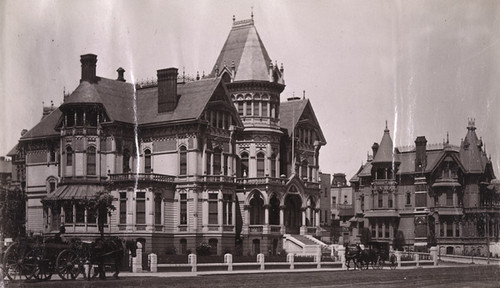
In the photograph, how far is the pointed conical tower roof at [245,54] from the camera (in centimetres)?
6512

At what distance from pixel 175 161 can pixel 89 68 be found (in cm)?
903

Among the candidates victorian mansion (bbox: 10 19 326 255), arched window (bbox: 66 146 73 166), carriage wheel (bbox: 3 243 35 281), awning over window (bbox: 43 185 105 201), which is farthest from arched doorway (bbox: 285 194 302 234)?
carriage wheel (bbox: 3 243 35 281)

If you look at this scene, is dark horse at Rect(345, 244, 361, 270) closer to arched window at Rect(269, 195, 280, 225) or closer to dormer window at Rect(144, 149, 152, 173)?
arched window at Rect(269, 195, 280, 225)

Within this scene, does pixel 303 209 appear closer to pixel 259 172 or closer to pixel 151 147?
pixel 259 172

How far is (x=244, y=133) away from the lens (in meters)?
63.9

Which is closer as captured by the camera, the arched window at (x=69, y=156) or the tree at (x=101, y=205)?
the tree at (x=101, y=205)

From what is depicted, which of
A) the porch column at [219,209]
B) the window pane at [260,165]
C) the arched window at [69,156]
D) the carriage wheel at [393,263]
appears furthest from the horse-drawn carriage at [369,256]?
the arched window at [69,156]

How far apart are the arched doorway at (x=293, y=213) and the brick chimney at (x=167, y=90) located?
1200 centimetres

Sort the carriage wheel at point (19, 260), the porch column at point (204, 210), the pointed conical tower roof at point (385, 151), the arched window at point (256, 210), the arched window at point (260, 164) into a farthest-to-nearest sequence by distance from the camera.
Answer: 1. the pointed conical tower roof at point (385, 151)
2. the arched window at point (260, 164)
3. the arched window at point (256, 210)
4. the porch column at point (204, 210)
5. the carriage wheel at point (19, 260)

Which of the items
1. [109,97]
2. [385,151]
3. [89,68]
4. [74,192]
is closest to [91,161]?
[74,192]

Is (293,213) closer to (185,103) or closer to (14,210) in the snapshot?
(185,103)

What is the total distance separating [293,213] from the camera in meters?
66.8

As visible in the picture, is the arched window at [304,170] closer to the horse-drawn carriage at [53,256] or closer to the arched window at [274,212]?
the arched window at [274,212]

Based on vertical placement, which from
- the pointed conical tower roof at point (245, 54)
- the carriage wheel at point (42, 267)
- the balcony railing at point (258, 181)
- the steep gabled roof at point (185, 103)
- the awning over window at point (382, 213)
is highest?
the pointed conical tower roof at point (245, 54)
